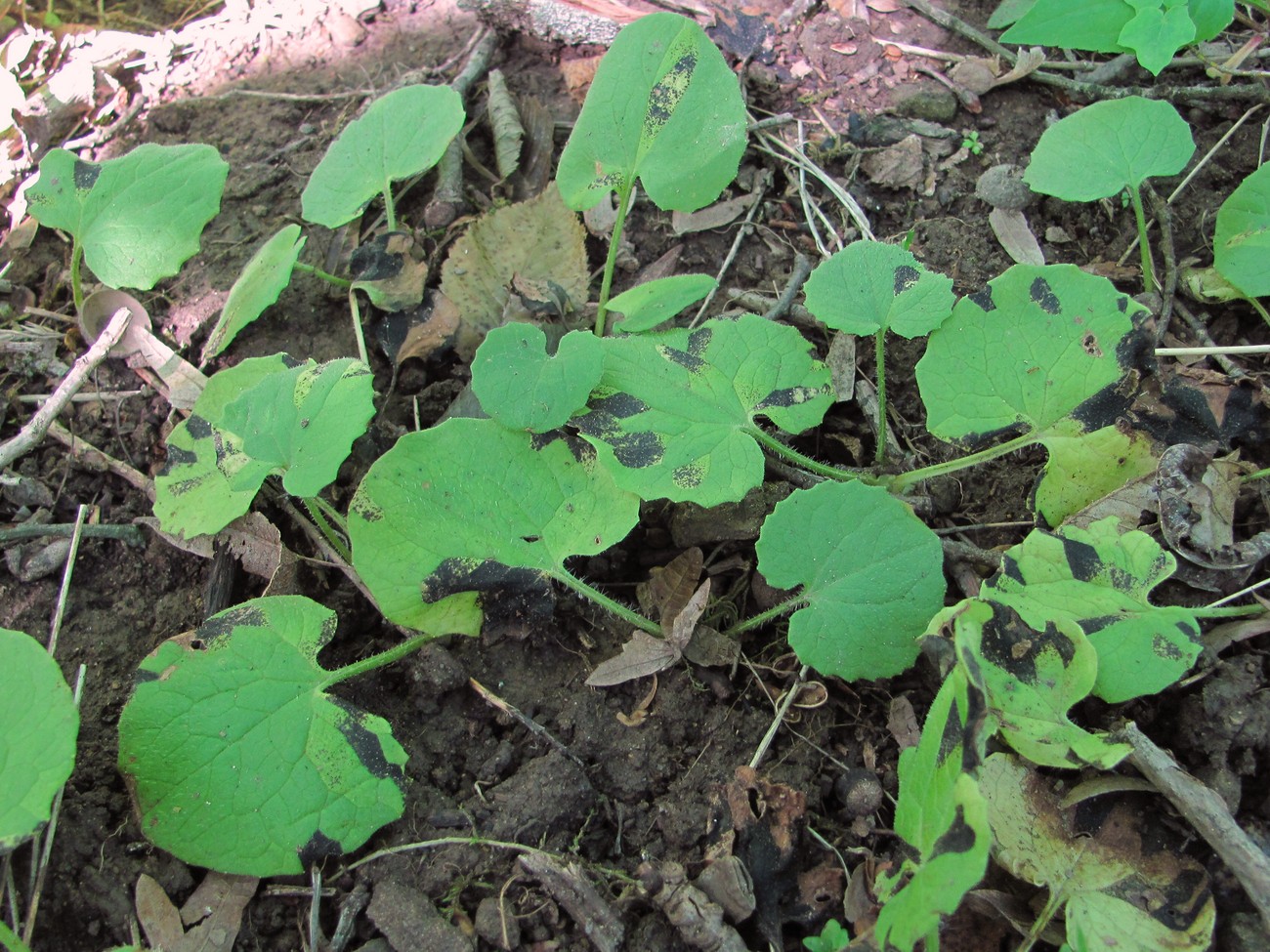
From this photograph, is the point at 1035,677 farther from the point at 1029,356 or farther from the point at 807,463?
the point at 1029,356

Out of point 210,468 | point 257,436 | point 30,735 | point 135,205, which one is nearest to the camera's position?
point 30,735

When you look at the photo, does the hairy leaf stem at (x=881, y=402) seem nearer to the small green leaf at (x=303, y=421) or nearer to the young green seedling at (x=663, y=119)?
the young green seedling at (x=663, y=119)

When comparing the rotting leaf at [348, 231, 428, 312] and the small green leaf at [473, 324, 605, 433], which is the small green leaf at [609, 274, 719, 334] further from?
the rotting leaf at [348, 231, 428, 312]

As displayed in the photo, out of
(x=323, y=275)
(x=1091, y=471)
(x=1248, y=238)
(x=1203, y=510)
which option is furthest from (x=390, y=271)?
(x=1248, y=238)

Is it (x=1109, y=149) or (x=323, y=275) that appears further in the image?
(x=323, y=275)

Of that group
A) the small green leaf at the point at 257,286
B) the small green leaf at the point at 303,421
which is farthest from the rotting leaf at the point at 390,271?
the small green leaf at the point at 303,421

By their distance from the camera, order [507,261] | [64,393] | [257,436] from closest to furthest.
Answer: [257,436] < [64,393] < [507,261]

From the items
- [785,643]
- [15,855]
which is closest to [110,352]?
[15,855]

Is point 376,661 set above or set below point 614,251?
below
